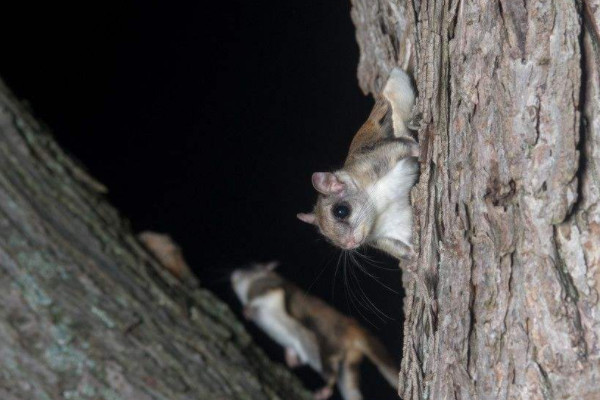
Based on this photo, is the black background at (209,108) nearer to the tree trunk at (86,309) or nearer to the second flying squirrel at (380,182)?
the tree trunk at (86,309)

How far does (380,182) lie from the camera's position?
218 cm

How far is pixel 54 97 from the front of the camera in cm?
436

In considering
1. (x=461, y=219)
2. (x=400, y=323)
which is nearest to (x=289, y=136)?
(x=400, y=323)

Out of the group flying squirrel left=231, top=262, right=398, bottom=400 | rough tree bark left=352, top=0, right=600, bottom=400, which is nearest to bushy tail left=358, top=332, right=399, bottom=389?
flying squirrel left=231, top=262, right=398, bottom=400

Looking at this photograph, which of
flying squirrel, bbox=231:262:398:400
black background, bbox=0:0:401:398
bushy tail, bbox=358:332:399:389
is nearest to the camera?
bushy tail, bbox=358:332:399:389

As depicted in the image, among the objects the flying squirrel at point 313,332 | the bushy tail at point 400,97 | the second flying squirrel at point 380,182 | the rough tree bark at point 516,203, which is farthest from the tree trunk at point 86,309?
the flying squirrel at point 313,332

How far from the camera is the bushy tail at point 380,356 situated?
3809 mm

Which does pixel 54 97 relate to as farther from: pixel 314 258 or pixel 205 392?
pixel 205 392

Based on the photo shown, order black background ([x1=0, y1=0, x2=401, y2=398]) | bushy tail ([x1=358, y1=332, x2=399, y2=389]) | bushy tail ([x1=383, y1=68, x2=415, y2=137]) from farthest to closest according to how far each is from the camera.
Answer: black background ([x1=0, y1=0, x2=401, y2=398]) → bushy tail ([x1=358, y1=332, x2=399, y2=389]) → bushy tail ([x1=383, y1=68, x2=415, y2=137])

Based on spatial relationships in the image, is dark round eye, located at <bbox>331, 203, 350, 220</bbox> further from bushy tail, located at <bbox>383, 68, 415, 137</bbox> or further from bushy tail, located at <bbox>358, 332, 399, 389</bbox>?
bushy tail, located at <bbox>358, 332, 399, 389</bbox>

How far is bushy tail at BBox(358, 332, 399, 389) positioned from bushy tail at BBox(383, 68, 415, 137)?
1.92m

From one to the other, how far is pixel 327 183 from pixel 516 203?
967mm

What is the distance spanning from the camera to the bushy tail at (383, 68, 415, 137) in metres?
2.07

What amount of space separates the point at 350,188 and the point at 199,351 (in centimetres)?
74
